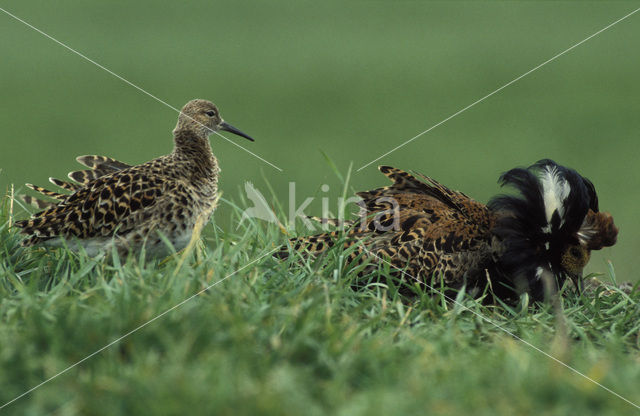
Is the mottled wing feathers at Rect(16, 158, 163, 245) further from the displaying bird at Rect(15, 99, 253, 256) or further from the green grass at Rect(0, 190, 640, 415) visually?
the green grass at Rect(0, 190, 640, 415)

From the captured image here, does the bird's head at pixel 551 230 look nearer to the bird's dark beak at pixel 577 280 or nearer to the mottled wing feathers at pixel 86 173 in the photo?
the bird's dark beak at pixel 577 280

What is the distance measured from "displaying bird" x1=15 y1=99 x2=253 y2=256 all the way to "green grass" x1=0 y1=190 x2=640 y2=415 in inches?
11.4

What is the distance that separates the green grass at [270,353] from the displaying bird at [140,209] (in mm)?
289

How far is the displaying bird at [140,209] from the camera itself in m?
4.98

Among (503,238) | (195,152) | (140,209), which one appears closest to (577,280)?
(503,238)

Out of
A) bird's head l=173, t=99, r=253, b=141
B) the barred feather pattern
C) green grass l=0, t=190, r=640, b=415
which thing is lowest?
green grass l=0, t=190, r=640, b=415

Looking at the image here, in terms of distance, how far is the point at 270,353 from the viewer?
12.1 feet

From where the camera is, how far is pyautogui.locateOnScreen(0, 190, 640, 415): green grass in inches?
127

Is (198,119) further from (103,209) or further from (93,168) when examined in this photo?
(93,168)

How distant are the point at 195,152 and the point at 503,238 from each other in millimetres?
2404

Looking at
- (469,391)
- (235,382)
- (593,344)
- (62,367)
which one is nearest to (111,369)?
(62,367)

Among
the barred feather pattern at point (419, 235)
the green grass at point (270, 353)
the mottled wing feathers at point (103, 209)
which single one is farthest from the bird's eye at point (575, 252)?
the mottled wing feathers at point (103, 209)
